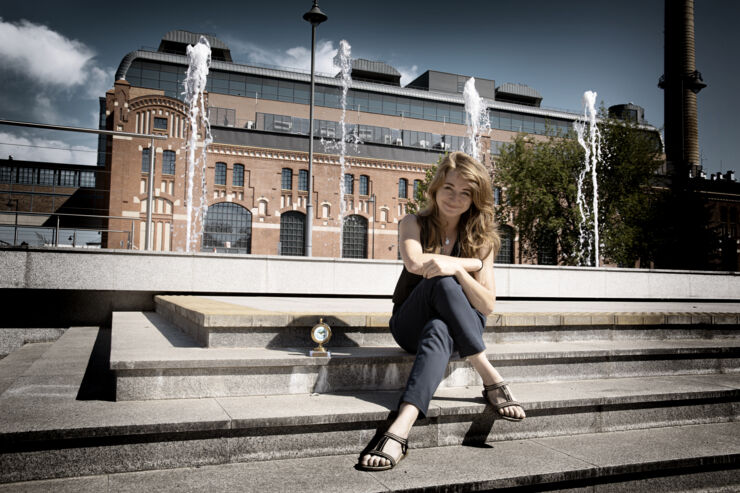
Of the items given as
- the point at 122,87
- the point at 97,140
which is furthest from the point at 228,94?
the point at 97,140

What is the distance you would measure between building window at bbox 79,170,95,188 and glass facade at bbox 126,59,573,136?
40.1m

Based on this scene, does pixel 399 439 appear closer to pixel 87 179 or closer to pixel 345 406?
pixel 345 406

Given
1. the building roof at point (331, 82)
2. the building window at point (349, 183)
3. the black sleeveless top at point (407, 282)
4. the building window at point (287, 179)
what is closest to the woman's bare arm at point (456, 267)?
the black sleeveless top at point (407, 282)

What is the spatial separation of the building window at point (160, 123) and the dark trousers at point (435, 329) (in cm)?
3770

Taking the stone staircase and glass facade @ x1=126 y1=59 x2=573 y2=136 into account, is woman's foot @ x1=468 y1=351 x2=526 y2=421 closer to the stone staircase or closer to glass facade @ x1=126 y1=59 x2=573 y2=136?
the stone staircase

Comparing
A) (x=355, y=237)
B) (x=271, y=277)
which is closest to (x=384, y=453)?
(x=271, y=277)

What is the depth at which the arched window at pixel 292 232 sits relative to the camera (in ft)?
131

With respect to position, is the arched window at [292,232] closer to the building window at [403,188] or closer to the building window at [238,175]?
the building window at [238,175]

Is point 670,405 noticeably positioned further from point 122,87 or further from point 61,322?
point 122,87

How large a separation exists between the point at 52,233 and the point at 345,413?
5.99 meters

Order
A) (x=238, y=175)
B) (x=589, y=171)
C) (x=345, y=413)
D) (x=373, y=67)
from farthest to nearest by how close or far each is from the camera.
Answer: (x=373, y=67) → (x=238, y=175) → (x=589, y=171) → (x=345, y=413)

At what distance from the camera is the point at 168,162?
119ft

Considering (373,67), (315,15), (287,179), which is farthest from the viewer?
(373,67)

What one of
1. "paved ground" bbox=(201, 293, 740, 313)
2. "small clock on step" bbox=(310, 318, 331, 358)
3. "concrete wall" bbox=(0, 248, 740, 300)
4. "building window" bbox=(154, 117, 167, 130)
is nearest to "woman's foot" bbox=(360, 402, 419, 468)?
"small clock on step" bbox=(310, 318, 331, 358)
